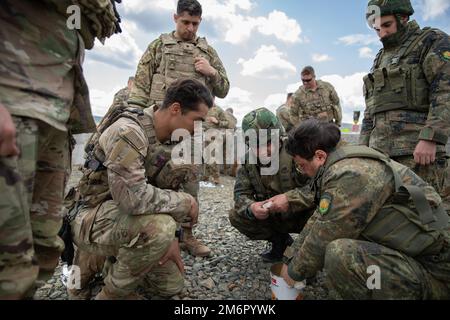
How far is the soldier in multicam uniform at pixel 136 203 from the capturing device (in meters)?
2.15

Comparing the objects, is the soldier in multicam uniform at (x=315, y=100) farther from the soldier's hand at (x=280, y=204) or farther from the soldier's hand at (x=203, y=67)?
the soldier's hand at (x=280, y=204)

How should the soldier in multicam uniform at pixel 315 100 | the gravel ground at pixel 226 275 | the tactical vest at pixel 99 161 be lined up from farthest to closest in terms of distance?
the soldier in multicam uniform at pixel 315 100
the gravel ground at pixel 226 275
the tactical vest at pixel 99 161

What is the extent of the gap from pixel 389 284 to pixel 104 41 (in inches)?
84.0

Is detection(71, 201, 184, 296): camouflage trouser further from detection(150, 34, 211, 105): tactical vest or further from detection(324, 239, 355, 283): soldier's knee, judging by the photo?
detection(150, 34, 211, 105): tactical vest

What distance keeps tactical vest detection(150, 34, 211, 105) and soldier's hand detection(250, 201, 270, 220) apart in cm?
174

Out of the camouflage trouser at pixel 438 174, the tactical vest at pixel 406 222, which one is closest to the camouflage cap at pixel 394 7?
the camouflage trouser at pixel 438 174

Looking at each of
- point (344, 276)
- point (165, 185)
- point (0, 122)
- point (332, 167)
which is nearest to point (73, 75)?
point (0, 122)

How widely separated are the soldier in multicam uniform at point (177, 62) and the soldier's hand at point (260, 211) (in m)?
1.74

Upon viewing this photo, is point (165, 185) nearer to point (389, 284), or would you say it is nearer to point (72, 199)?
point (72, 199)

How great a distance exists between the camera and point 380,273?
1.95 m

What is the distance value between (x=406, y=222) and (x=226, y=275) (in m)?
1.64

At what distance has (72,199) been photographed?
267cm

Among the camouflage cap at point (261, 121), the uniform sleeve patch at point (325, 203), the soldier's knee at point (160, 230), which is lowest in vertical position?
the soldier's knee at point (160, 230)
